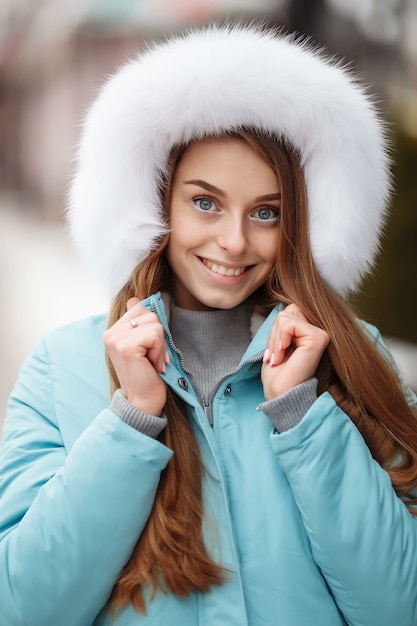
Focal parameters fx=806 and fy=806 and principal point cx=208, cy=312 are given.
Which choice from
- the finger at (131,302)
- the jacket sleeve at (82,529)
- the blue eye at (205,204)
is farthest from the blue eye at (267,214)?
the jacket sleeve at (82,529)

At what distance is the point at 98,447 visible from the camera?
1708 mm

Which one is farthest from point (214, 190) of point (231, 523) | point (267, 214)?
point (231, 523)

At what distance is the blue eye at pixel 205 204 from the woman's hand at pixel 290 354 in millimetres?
307

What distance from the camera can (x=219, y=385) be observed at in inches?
76.3

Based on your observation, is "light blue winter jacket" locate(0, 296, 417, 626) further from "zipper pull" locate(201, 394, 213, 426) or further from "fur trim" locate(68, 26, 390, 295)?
"fur trim" locate(68, 26, 390, 295)

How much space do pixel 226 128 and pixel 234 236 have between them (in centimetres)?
26

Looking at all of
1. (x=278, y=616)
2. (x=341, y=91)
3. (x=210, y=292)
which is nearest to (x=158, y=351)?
(x=210, y=292)

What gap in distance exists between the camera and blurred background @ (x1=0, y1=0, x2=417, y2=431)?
469 cm

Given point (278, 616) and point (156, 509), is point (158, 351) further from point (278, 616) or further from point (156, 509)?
point (278, 616)

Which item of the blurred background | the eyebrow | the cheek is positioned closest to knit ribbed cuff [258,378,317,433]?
the cheek

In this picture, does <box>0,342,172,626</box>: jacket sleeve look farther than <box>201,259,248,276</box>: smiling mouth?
No

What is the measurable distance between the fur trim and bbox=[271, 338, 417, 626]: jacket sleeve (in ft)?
1.52

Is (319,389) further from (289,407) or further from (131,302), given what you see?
(131,302)

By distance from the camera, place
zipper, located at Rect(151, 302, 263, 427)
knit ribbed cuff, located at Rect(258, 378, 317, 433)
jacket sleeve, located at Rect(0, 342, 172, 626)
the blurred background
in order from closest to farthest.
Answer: jacket sleeve, located at Rect(0, 342, 172, 626) < knit ribbed cuff, located at Rect(258, 378, 317, 433) < zipper, located at Rect(151, 302, 263, 427) < the blurred background
